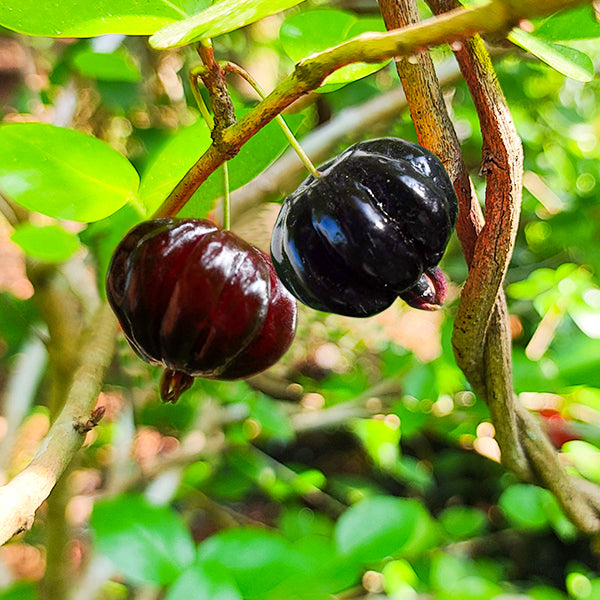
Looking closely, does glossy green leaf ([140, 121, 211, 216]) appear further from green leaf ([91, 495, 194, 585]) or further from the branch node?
green leaf ([91, 495, 194, 585])

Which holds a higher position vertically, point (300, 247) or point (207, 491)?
point (300, 247)

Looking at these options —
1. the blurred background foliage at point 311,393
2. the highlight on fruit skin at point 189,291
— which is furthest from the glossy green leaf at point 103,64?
the highlight on fruit skin at point 189,291

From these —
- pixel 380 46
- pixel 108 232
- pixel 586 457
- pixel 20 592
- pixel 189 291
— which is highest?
pixel 380 46

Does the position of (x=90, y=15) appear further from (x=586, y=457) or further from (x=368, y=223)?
(x=586, y=457)

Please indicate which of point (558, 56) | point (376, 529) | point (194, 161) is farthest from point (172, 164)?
A: point (376, 529)

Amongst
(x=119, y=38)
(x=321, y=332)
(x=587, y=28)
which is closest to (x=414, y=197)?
(x=587, y=28)

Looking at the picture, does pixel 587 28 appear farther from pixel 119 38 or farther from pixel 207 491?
pixel 207 491
